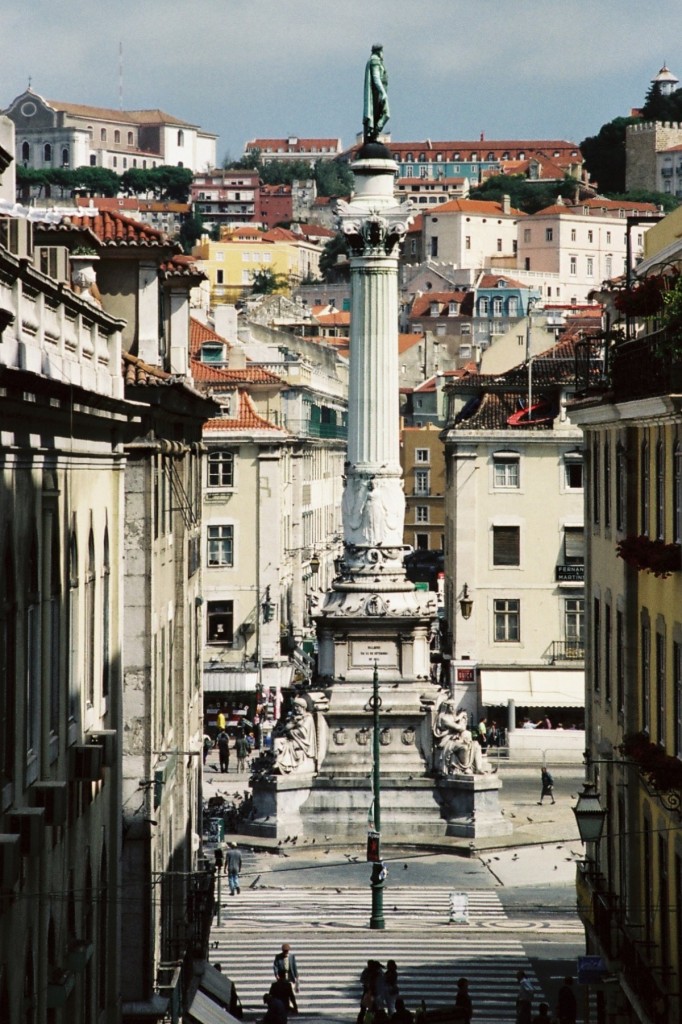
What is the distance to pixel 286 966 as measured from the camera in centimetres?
3828

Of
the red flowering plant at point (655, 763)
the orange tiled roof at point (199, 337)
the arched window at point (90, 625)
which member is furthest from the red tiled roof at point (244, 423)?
the arched window at point (90, 625)

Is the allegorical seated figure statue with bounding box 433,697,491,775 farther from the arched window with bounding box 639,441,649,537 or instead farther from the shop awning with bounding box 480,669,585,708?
the arched window with bounding box 639,441,649,537

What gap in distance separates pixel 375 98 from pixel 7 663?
4516cm

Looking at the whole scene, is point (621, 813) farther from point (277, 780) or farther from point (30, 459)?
point (277, 780)

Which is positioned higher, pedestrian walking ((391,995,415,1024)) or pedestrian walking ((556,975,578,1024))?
pedestrian walking ((391,995,415,1024))

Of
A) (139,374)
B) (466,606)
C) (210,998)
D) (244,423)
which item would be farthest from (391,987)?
(244,423)

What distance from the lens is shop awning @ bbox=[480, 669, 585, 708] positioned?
6912cm

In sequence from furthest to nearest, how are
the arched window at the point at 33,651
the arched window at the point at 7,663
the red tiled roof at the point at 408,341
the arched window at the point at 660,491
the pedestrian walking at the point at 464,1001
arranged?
1. the red tiled roof at the point at 408,341
2. the pedestrian walking at the point at 464,1001
3. the arched window at the point at 660,491
4. the arched window at the point at 33,651
5. the arched window at the point at 7,663

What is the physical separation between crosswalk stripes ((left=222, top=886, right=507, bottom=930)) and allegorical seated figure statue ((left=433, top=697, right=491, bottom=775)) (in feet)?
20.3

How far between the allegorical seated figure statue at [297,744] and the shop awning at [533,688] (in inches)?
611

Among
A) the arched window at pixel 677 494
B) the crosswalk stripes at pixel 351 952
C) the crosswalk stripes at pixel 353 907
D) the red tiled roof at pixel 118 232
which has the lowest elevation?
the crosswalk stripes at pixel 351 952

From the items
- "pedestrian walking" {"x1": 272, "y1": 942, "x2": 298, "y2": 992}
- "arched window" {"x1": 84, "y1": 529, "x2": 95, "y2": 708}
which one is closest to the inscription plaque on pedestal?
"pedestrian walking" {"x1": 272, "y1": 942, "x2": 298, "y2": 992}

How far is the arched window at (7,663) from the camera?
728 inches

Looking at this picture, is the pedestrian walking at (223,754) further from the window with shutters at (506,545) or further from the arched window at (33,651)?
the arched window at (33,651)
